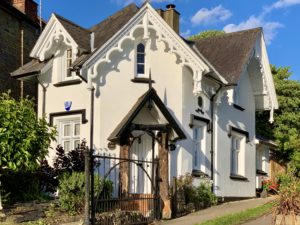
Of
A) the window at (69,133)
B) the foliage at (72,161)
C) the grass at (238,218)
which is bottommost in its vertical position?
the grass at (238,218)

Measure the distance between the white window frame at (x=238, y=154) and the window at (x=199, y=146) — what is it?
11.2 feet

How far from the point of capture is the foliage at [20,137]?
12.9 m

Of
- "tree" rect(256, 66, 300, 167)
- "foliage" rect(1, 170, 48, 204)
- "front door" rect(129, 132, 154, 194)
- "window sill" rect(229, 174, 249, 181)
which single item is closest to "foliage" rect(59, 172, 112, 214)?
"foliage" rect(1, 170, 48, 204)

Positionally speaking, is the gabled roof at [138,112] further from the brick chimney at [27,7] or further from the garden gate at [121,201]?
the brick chimney at [27,7]

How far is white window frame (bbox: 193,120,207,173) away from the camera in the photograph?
1936 centimetres

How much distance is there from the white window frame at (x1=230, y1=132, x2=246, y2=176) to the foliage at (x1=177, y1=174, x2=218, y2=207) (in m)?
3.89

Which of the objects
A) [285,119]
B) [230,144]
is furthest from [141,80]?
[285,119]

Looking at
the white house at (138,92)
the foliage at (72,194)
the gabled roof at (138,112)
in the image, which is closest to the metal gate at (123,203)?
the foliage at (72,194)

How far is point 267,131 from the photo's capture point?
31.4 metres

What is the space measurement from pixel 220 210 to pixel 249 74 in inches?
374

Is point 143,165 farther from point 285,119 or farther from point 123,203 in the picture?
point 285,119

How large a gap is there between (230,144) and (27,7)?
11.1 m

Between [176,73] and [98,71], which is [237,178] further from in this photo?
[98,71]

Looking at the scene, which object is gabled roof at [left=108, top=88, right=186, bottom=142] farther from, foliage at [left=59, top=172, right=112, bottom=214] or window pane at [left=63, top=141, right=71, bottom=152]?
foliage at [left=59, top=172, right=112, bottom=214]
